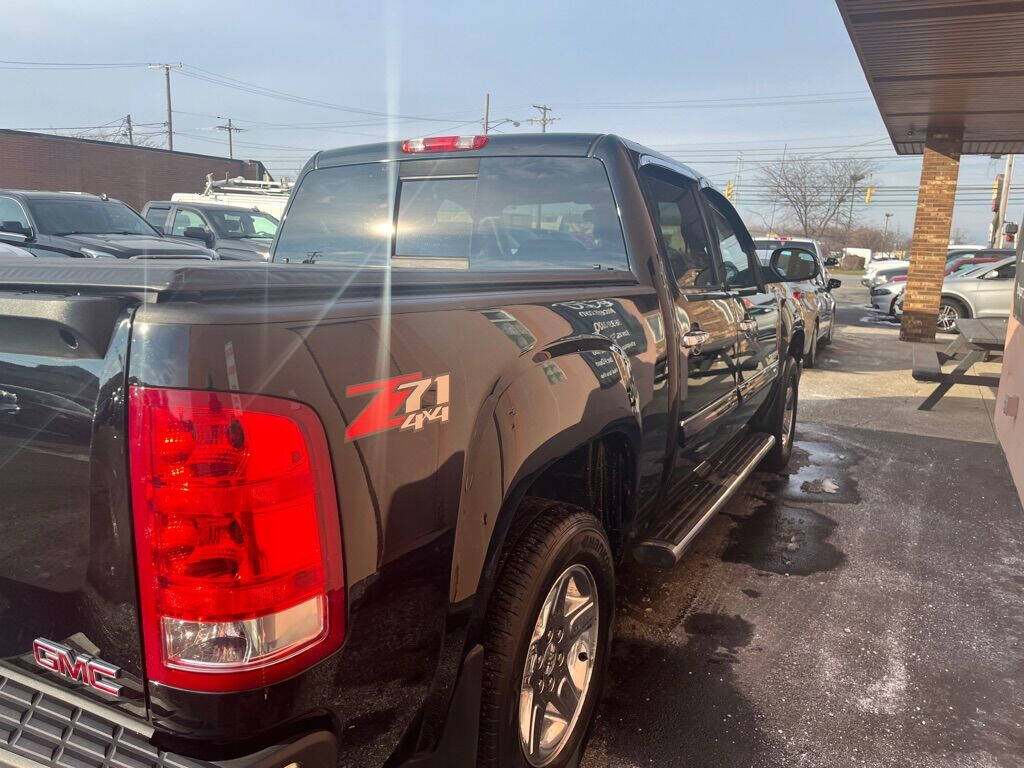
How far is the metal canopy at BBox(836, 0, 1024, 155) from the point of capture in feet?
25.4

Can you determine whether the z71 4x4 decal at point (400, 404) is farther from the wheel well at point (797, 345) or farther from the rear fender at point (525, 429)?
the wheel well at point (797, 345)

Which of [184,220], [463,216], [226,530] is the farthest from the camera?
[184,220]

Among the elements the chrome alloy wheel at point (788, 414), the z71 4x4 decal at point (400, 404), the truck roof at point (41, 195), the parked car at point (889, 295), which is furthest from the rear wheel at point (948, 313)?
the z71 4x4 decal at point (400, 404)

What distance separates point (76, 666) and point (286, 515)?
0.52 metres

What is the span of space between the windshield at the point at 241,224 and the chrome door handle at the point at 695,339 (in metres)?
11.6

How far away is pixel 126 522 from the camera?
128 cm

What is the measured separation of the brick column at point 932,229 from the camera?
1338 cm

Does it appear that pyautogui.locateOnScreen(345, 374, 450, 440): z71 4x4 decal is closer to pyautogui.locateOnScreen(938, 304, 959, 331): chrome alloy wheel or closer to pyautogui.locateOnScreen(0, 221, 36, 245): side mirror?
pyautogui.locateOnScreen(0, 221, 36, 245): side mirror

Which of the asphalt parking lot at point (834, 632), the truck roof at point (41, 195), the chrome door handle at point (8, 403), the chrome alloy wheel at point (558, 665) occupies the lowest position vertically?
the asphalt parking lot at point (834, 632)

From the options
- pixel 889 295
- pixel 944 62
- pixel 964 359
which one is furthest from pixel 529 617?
pixel 889 295

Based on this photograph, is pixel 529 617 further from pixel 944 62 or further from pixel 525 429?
pixel 944 62

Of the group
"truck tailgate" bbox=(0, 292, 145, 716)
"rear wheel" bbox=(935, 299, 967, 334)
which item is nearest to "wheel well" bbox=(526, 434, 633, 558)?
"truck tailgate" bbox=(0, 292, 145, 716)

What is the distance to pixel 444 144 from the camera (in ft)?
11.1

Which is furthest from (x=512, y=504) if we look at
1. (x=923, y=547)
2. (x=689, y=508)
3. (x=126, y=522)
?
(x=923, y=547)
